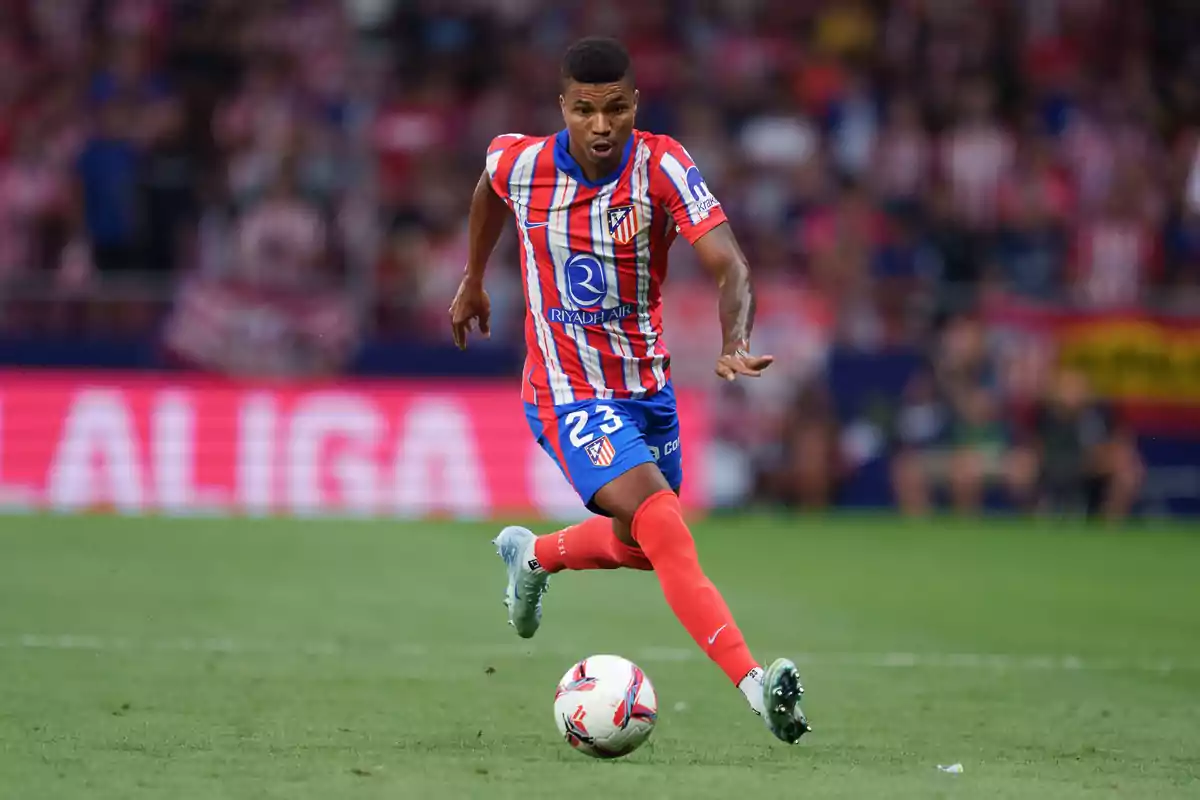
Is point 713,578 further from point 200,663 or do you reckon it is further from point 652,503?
point 652,503

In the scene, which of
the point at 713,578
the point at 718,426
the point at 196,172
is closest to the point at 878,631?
the point at 713,578

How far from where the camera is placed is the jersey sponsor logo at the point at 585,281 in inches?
258

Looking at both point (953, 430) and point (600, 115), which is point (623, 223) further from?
point (953, 430)

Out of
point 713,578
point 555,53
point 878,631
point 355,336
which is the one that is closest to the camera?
point 878,631

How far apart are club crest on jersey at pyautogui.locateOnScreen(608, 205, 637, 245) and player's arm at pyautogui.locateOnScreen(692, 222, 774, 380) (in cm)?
26

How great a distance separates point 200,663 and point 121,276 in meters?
9.42

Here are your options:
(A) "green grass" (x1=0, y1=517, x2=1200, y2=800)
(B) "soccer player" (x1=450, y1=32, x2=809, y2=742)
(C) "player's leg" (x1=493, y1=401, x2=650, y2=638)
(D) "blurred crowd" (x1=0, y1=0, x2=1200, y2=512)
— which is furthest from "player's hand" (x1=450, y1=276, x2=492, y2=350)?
(D) "blurred crowd" (x1=0, y1=0, x2=1200, y2=512)

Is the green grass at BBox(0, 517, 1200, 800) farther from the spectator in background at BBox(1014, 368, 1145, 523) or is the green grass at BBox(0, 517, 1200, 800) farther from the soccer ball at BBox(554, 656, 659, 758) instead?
the spectator in background at BBox(1014, 368, 1145, 523)

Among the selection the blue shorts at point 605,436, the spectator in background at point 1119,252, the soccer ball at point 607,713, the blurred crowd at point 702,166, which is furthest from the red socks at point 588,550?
the spectator in background at point 1119,252

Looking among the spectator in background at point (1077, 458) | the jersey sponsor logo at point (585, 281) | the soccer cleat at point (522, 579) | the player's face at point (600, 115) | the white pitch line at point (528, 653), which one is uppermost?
the player's face at point (600, 115)

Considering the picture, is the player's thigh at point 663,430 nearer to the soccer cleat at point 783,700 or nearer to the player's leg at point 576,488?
the player's leg at point 576,488

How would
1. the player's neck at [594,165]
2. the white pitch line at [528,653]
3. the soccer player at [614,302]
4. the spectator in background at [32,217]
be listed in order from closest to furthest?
the soccer player at [614,302]
the player's neck at [594,165]
the white pitch line at [528,653]
the spectator in background at [32,217]

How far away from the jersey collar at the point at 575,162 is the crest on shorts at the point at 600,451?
93 centimetres

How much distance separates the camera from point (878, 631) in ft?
32.6
